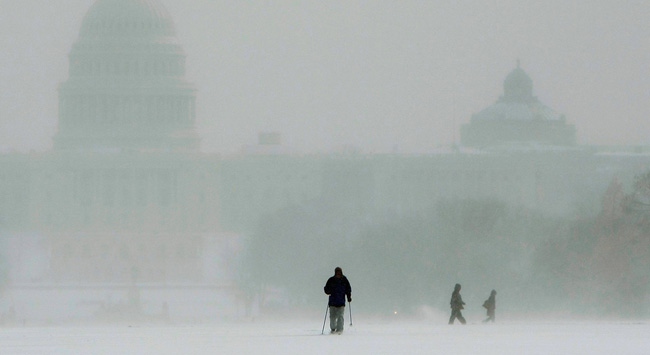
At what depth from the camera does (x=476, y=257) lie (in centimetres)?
10719

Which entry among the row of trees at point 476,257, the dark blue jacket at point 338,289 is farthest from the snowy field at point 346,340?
the row of trees at point 476,257

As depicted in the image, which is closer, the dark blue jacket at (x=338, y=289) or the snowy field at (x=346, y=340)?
the snowy field at (x=346, y=340)

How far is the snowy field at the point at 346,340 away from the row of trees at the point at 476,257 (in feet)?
71.9

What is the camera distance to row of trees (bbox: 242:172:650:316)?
87.9 metres

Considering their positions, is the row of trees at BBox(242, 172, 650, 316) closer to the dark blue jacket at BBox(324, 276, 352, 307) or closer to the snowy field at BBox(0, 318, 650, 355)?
the snowy field at BBox(0, 318, 650, 355)

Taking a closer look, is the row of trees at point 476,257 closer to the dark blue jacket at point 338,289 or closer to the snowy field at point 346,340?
the snowy field at point 346,340

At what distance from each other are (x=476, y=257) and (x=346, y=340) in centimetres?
4879

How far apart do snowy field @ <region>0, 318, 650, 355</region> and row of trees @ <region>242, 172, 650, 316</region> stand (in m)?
21.9

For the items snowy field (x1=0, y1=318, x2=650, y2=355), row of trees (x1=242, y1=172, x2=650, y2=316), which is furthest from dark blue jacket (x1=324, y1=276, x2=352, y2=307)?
row of trees (x1=242, y1=172, x2=650, y2=316)

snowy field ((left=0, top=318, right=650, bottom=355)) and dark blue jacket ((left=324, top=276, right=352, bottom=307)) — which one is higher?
dark blue jacket ((left=324, top=276, right=352, bottom=307))

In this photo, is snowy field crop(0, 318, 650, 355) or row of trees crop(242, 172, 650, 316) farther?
→ row of trees crop(242, 172, 650, 316)

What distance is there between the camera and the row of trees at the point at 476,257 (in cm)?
8788

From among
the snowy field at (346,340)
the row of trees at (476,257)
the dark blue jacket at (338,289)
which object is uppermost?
the row of trees at (476,257)

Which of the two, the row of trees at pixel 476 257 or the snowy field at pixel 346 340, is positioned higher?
the row of trees at pixel 476 257
